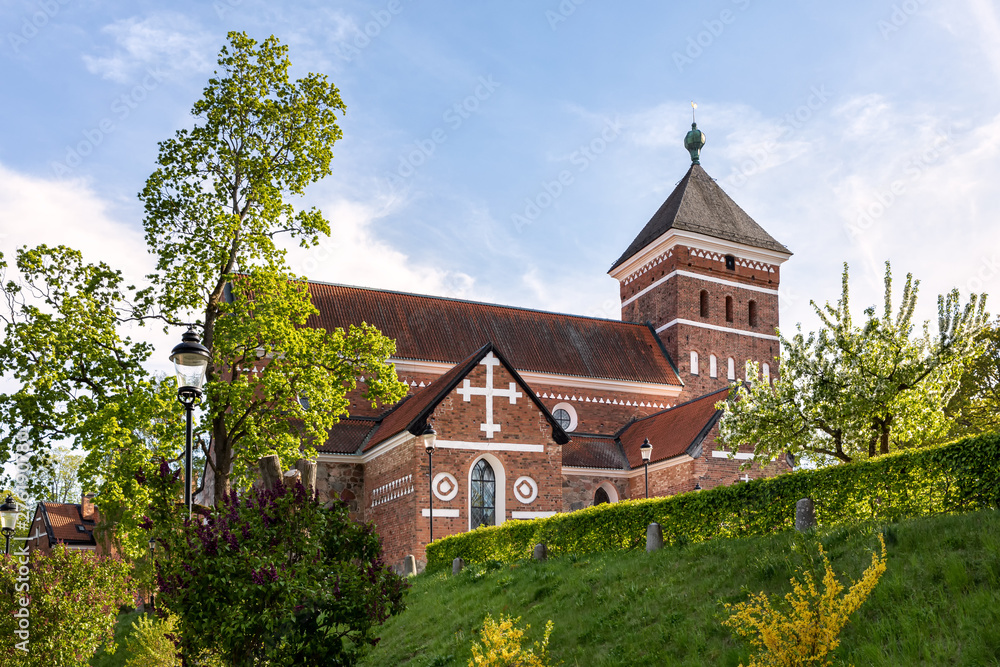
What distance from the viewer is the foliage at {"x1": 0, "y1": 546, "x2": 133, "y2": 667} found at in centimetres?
1140

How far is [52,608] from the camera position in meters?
11.6

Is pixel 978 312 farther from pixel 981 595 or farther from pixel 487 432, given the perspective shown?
pixel 981 595

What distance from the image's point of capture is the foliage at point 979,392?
32250mm

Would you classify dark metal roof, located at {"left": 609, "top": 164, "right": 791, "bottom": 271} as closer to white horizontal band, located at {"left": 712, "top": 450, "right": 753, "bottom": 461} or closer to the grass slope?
white horizontal band, located at {"left": 712, "top": 450, "right": 753, "bottom": 461}

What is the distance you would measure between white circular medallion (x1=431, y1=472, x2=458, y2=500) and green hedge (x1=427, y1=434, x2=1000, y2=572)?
7.09m

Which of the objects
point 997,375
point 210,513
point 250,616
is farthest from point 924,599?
point 997,375

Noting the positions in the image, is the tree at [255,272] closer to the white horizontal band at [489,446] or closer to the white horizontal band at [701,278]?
the white horizontal band at [489,446]

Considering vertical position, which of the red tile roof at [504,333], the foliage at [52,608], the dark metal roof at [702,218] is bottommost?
the foliage at [52,608]

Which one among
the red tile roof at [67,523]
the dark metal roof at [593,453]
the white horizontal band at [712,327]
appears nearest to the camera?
the dark metal roof at [593,453]

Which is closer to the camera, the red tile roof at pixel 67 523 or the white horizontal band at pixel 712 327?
the white horizontal band at pixel 712 327

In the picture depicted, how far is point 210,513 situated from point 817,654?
6094 millimetres

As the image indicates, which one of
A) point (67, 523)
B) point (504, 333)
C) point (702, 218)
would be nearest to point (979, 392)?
point (702, 218)

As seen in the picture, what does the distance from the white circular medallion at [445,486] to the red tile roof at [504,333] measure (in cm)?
851

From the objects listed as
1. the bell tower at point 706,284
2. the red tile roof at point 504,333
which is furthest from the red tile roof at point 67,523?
the bell tower at point 706,284
